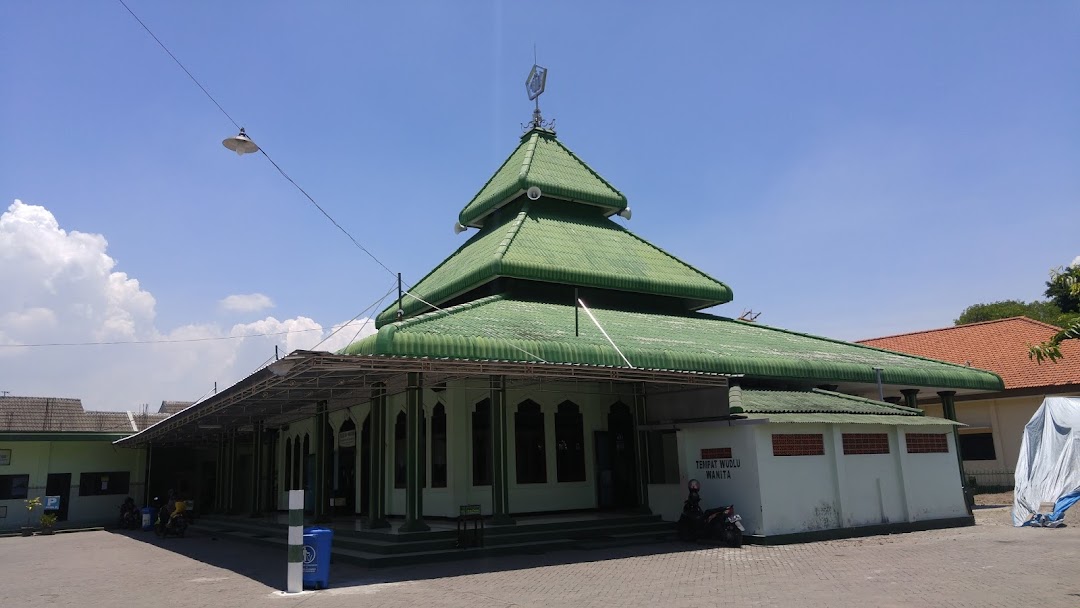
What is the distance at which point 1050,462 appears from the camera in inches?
700

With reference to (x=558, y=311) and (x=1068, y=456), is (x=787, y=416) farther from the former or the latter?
(x=1068, y=456)

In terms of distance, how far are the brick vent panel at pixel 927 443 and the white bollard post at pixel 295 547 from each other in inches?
541

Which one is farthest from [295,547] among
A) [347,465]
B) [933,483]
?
[933,483]

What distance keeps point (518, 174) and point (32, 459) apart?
22390 millimetres

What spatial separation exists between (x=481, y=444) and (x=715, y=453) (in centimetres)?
558

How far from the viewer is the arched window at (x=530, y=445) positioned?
1845 centimetres

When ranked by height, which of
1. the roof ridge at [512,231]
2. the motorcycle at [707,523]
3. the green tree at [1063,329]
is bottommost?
the motorcycle at [707,523]

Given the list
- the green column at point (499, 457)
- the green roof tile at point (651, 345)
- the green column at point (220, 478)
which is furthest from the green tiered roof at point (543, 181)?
the green column at point (220, 478)

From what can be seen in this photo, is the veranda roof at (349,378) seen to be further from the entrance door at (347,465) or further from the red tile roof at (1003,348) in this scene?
the red tile roof at (1003,348)

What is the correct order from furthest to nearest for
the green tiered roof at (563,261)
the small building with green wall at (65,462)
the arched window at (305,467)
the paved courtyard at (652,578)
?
1. the small building with green wall at (65,462)
2. the arched window at (305,467)
3. the green tiered roof at (563,261)
4. the paved courtyard at (652,578)

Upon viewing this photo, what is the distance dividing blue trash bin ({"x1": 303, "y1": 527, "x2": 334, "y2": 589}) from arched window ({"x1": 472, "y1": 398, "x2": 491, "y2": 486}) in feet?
22.8

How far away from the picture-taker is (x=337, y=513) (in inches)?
886

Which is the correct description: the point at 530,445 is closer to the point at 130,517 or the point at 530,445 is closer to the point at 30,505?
the point at 130,517

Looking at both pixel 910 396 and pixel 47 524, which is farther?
pixel 47 524
